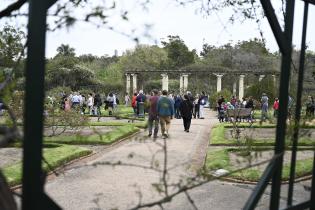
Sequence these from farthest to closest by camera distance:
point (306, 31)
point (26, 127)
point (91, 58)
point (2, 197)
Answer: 1. point (91, 58)
2. point (306, 31)
3. point (2, 197)
4. point (26, 127)

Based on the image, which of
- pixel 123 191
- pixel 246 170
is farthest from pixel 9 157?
pixel 246 170

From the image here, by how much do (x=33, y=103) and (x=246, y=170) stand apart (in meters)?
8.09

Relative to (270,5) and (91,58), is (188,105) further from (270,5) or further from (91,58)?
(91,58)

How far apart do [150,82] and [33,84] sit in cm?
4552

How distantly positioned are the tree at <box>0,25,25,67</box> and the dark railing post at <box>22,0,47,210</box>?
97 cm

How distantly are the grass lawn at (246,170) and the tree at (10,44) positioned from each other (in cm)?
518

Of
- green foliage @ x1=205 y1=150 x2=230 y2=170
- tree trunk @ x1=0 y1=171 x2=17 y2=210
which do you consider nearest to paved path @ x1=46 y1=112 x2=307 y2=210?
green foliage @ x1=205 y1=150 x2=230 y2=170

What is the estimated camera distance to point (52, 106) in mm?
16141

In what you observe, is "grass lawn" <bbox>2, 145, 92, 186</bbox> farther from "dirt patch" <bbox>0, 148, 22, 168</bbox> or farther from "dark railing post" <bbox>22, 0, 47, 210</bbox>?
"dark railing post" <bbox>22, 0, 47, 210</bbox>

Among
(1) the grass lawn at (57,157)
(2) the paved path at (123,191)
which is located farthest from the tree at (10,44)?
(1) the grass lawn at (57,157)

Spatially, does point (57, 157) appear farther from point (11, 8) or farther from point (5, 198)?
point (5, 198)

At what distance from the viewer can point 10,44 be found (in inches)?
99.7

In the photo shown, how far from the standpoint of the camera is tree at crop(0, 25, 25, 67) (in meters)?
2.46

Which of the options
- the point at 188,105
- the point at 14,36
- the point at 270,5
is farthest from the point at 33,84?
the point at 188,105
